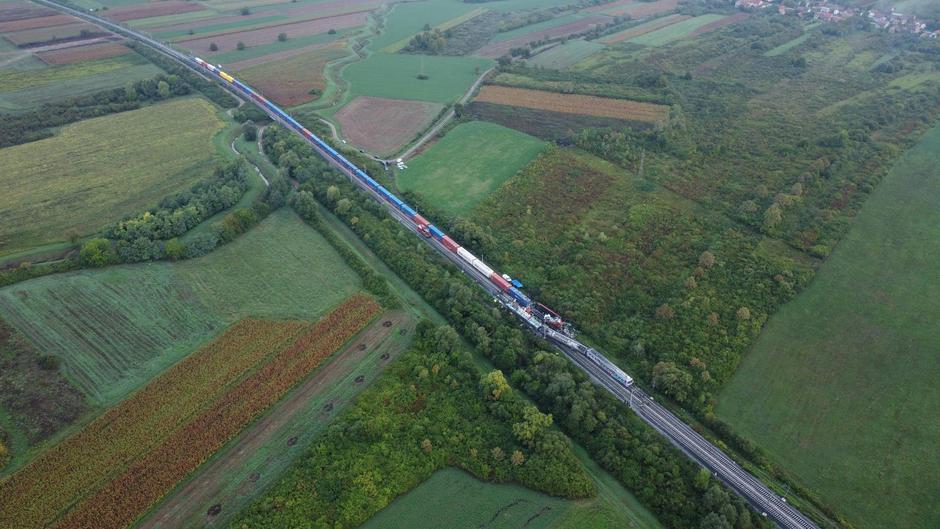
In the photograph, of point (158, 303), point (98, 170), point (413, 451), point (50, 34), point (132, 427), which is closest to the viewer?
point (413, 451)

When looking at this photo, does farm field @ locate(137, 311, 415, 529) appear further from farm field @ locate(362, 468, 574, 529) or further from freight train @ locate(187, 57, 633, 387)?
freight train @ locate(187, 57, 633, 387)

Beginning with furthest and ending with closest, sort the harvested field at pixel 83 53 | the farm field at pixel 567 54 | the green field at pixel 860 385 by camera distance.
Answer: the farm field at pixel 567 54, the harvested field at pixel 83 53, the green field at pixel 860 385

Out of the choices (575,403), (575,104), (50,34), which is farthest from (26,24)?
(575,403)

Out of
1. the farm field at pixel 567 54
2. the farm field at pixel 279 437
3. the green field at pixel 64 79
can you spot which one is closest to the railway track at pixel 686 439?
the farm field at pixel 279 437

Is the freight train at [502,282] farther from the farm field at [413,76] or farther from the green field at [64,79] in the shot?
the green field at [64,79]

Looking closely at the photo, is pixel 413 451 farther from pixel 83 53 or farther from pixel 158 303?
pixel 83 53

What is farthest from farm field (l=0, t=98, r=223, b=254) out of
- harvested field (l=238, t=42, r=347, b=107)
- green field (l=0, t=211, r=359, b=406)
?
harvested field (l=238, t=42, r=347, b=107)

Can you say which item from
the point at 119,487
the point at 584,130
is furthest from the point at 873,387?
the point at 119,487
